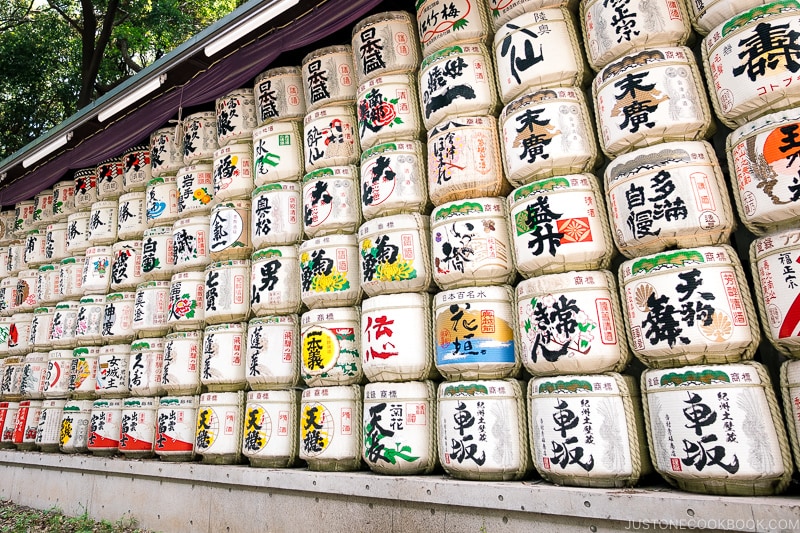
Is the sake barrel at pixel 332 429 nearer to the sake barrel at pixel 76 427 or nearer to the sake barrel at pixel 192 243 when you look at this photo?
the sake barrel at pixel 192 243

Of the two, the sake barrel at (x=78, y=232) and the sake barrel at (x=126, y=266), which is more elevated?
the sake barrel at (x=78, y=232)

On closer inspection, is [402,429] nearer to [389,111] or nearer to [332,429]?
[332,429]

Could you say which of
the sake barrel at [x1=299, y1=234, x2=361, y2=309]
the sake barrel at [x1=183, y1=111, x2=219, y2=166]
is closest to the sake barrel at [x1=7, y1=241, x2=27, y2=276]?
the sake barrel at [x1=183, y1=111, x2=219, y2=166]

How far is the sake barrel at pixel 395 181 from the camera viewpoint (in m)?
3.65

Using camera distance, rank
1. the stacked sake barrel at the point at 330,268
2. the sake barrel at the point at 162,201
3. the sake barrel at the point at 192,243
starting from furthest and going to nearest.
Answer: the sake barrel at the point at 162,201 < the sake barrel at the point at 192,243 < the stacked sake barrel at the point at 330,268

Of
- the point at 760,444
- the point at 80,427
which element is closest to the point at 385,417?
the point at 760,444

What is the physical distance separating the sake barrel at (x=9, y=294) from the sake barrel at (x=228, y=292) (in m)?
4.11

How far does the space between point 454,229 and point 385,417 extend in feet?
4.10

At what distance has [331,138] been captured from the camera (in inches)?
164

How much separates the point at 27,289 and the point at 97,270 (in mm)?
1902

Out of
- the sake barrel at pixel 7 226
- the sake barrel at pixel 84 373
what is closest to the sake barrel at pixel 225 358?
the sake barrel at pixel 84 373

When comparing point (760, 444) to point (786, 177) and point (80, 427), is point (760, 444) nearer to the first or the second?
point (786, 177)

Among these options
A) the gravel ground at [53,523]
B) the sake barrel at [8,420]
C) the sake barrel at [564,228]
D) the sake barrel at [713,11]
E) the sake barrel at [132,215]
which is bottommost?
the gravel ground at [53,523]

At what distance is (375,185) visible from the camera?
12.2 ft
